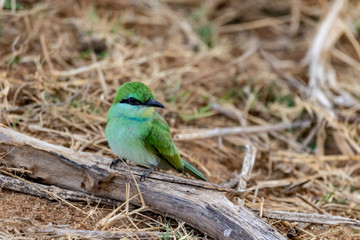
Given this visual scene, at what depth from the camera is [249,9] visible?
25.5ft

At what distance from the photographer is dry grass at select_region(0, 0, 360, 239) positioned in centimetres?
382

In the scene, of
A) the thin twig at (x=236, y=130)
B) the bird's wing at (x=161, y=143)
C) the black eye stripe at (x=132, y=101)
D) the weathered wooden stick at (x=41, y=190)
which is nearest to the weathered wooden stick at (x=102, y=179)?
the weathered wooden stick at (x=41, y=190)

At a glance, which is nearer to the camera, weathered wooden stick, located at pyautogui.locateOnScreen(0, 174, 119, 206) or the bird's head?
weathered wooden stick, located at pyautogui.locateOnScreen(0, 174, 119, 206)

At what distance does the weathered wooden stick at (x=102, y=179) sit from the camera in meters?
2.97

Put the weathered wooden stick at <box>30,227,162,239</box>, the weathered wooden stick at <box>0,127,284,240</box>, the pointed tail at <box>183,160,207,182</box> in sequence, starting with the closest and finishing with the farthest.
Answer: the weathered wooden stick at <box>30,227,162,239</box>
the weathered wooden stick at <box>0,127,284,240</box>
the pointed tail at <box>183,160,207,182</box>

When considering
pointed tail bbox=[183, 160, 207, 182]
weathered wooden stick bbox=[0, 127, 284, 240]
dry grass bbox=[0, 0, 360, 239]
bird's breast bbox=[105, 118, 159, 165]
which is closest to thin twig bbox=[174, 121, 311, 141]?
dry grass bbox=[0, 0, 360, 239]

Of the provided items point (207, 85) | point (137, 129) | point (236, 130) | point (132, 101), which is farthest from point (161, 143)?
point (207, 85)

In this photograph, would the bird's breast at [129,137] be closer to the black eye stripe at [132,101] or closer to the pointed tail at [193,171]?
the black eye stripe at [132,101]

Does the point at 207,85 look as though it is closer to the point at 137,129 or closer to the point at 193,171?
the point at 193,171

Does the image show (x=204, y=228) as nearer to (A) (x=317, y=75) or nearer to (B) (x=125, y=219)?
(B) (x=125, y=219)

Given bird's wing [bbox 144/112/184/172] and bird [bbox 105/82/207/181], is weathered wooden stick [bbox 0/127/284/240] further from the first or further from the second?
bird's wing [bbox 144/112/184/172]

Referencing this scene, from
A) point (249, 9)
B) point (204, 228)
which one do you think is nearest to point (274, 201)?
point (204, 228)

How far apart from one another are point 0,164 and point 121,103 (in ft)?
3.10

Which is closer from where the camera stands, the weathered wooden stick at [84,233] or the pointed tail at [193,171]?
the weathered wooden stick at [84,233]
